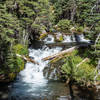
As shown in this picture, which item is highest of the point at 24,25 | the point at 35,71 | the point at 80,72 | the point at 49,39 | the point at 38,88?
the point at 24,25

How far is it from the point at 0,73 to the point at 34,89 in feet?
11.0

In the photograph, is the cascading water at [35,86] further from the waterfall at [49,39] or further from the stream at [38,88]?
the waterfall at [49,39]

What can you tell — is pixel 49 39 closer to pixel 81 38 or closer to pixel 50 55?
pixel 81 38

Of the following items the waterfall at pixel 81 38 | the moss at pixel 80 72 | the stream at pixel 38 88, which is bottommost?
the stream at pixel 38 88

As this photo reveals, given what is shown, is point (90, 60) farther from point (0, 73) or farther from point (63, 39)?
point (63, 39)

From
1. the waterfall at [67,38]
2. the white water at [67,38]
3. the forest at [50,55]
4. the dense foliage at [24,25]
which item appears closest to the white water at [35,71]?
the forest at [50,55]

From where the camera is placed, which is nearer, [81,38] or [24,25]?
[24,25]

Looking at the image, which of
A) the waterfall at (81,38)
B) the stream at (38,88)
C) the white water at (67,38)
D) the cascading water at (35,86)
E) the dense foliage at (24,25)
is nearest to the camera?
the stream at (38,88)

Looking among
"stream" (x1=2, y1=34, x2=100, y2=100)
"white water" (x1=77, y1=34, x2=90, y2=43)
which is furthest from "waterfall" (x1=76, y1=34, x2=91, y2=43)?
"stream" (x1=2, y1=34, x2=100, y2=100)

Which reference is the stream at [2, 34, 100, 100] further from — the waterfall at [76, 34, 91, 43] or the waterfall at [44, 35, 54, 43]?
the waterfall at [76, 34, 91, 43]

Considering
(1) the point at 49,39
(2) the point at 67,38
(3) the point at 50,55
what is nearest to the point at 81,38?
(2) the point at 67,38

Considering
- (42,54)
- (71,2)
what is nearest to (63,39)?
(42,54)

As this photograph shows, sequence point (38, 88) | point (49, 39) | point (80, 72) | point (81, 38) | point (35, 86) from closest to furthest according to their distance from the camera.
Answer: point (80, 72), point (38, 88), point (35, 86), point (49, 39), point (81, 38)

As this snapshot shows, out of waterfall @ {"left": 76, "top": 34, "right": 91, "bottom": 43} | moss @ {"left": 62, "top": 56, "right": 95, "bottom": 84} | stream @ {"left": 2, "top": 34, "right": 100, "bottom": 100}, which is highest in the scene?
waterfall @ {"left": 76, "top": 34, "right": 91, "bottom": 43}
